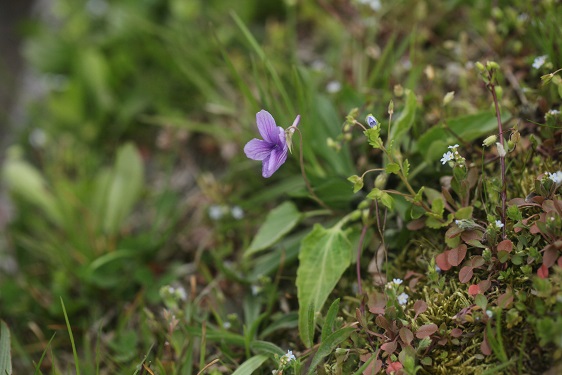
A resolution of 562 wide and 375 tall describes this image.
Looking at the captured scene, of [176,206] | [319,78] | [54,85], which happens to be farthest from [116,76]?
[319,78]

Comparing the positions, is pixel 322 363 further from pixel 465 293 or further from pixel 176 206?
pixel 176 206

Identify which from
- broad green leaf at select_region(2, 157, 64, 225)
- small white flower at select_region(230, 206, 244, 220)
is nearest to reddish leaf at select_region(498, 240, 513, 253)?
small white flower at select_region(230, 206, 244, 220)

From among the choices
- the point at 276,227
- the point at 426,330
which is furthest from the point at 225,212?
the point at 426,330

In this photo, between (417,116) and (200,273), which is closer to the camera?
(417,116)

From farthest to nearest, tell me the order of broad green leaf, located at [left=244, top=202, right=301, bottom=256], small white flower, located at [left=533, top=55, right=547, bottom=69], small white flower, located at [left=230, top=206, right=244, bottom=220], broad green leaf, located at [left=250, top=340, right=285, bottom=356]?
small white flower, located at [left=230, top=206, right=244, bottom=220] < broad green leaf, located at [left=244, top=202, right=301, bottom=256] < small white flower, located at [left=533, top=55, right=547, bottom=69] < broad green leaf, located at [left=250, top=340, right=285, bottom=356]

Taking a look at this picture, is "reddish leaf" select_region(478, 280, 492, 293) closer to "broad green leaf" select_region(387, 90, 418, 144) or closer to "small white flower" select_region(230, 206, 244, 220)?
"broad green leaf" select_region(387, 90, 418, 144)

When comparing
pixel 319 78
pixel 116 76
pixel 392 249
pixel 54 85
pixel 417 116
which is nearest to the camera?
pixel 392 249

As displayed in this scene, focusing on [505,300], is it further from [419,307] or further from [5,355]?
[5,355]
